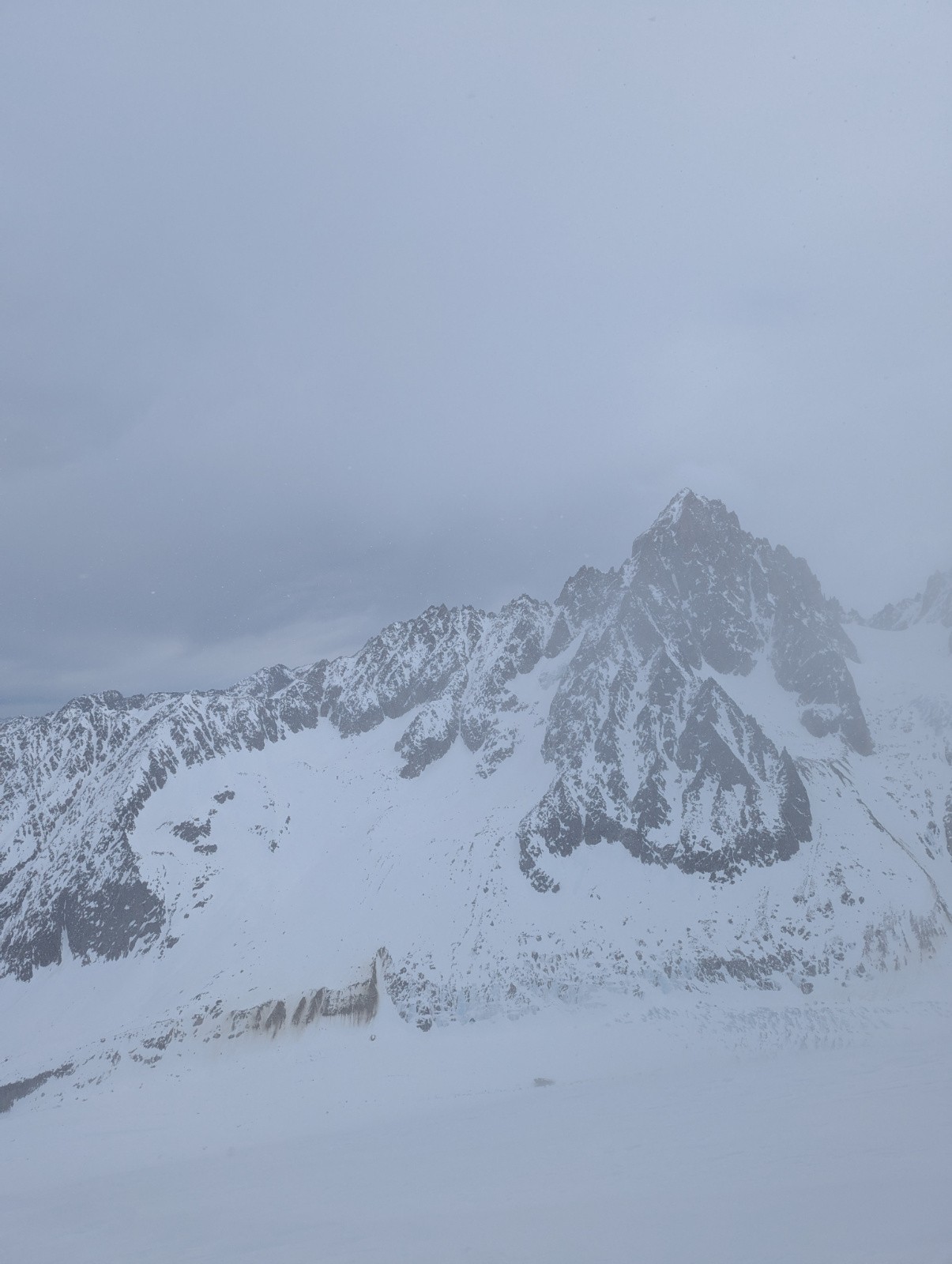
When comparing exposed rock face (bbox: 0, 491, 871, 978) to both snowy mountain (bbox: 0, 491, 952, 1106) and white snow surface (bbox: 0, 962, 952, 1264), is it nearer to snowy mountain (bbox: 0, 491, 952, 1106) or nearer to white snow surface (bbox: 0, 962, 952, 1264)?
snowy mountain (bbox: 0, 491, 952, 1106)

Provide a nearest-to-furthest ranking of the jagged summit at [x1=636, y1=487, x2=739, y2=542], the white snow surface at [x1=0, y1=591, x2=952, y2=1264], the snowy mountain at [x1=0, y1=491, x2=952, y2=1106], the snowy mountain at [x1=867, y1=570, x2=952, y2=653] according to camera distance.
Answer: the white snow surface at [x1=0, y1=591, x2=952, y2=1264] < the snowy mountain at [x1=0, y1=491, x2=952, y2=1106] < the jagged summit at [x1=636, y1=487, x2=739, y2=542] < the snowy mountain at [x1=867, y1=570, x2=952, y2=653]

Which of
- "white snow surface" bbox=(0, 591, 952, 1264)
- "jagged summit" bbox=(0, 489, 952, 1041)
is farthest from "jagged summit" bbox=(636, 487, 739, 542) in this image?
"white snow surface" bbox=(0, 591, 952, 1264)

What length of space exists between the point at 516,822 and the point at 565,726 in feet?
56.3

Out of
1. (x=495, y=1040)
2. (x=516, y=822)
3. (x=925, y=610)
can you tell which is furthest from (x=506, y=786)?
(x=925, y=610)

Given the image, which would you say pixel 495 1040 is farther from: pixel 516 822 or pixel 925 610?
pixel 925 610

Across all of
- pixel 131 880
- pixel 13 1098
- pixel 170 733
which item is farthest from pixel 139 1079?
pixel 170 733

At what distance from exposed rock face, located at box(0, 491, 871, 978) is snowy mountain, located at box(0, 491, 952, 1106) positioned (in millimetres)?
462

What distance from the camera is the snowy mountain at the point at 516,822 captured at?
6744 centimetres

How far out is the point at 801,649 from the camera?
10706cm

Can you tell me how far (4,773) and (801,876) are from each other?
135 metres

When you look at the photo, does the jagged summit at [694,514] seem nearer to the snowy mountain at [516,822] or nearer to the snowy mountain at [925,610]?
the snowy mountain at [516,822]

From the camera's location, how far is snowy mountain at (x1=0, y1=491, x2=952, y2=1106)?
2655 inches

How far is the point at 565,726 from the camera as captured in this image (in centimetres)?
9594

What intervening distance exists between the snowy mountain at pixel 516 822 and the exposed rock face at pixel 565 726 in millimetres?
462
